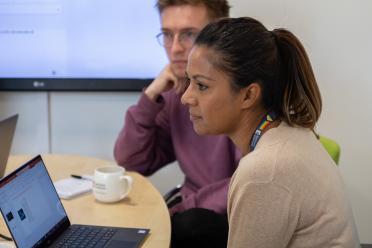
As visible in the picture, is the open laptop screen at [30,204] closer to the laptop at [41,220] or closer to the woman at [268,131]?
the laptop at [41,220]

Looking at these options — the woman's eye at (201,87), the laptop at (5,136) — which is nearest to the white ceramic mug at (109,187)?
the laptop at (5,136)

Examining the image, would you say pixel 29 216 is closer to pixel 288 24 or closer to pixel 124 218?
pixel 124 218

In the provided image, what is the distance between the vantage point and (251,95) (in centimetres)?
118

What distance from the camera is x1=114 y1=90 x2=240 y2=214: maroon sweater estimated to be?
6.02 feet

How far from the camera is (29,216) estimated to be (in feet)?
Result: 3.67

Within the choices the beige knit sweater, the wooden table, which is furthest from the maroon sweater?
the beige knit sweater

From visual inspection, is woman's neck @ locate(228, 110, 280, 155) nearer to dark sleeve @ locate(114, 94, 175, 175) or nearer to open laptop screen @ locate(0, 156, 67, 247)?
open laptop screen @ locate(0, 156, 67, 247)

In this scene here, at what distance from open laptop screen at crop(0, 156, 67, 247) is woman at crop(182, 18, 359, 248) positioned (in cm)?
44

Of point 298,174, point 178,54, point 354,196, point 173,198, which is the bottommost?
point 354,196

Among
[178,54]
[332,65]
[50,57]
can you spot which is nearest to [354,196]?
[332,65]

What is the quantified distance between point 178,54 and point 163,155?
0.48 meters

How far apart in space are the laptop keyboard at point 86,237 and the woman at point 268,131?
0.33 metres

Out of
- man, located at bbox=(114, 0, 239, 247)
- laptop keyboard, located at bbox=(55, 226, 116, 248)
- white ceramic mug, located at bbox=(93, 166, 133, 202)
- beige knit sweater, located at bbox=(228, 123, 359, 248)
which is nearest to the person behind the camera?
beige knit sweater, located at bbox=(228, 123, 359, 248)

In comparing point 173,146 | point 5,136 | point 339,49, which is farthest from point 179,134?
point 339,49
